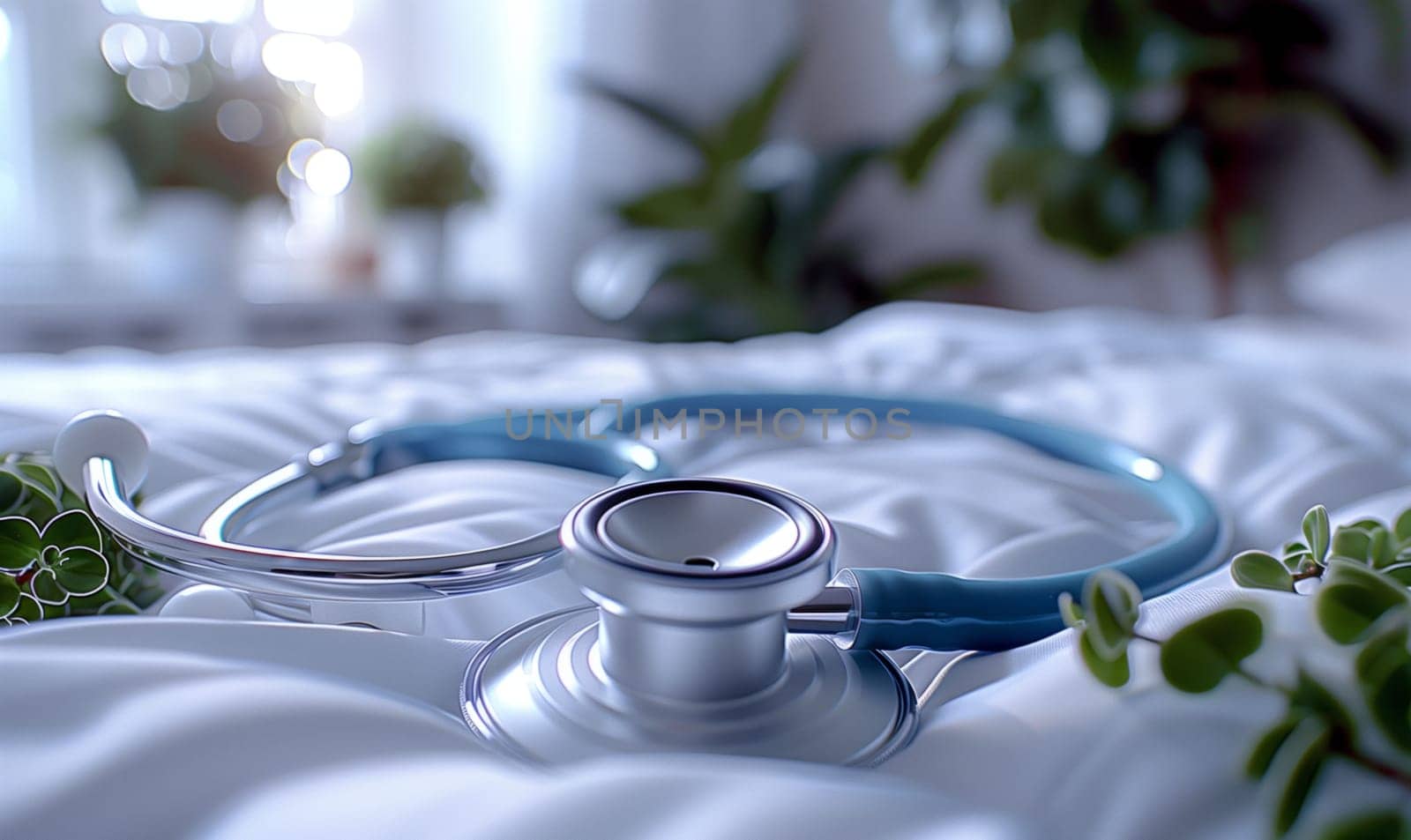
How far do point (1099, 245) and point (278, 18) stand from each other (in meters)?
1.87

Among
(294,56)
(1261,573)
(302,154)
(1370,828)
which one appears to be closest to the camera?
(1370,828)

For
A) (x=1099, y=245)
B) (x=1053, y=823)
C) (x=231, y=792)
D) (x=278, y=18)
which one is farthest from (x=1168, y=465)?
(x=278, y=18)

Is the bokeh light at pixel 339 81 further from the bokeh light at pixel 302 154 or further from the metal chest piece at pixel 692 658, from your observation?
the metal chest piece at pixel 692 658

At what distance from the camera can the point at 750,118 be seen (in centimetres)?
238

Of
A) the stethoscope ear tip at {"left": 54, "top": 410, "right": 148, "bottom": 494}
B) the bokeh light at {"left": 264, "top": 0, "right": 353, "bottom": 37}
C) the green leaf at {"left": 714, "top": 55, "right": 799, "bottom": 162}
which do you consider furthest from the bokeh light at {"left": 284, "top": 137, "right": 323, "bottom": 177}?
the stethoscope ear tip at {"left": 54, "top": 410, "right": 148, "bottom": 494}

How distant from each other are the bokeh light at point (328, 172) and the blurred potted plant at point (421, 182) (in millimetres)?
166

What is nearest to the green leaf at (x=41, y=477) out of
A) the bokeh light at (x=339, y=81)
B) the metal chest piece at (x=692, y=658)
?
the metal chest piece at (x=692, y=658)

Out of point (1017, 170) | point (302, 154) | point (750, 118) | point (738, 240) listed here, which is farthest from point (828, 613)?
point (302, 154)

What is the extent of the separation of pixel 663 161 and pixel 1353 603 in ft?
7.84

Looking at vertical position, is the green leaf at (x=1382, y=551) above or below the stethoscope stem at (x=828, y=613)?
above

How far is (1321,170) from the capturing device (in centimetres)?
178

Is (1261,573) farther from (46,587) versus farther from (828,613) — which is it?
(46,587)

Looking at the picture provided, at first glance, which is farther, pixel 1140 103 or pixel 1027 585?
pixel 1140 103

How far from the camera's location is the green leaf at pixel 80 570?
33cm
